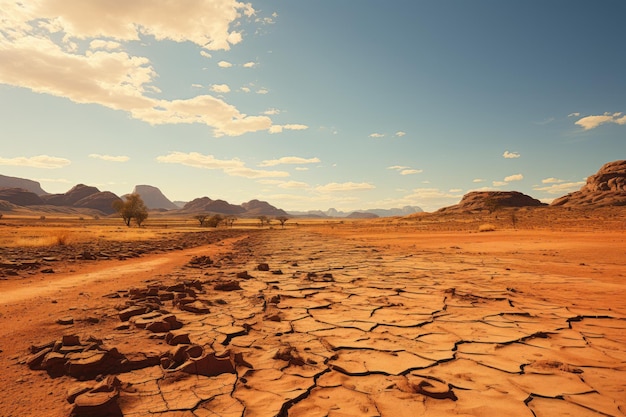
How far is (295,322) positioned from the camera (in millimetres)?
4301

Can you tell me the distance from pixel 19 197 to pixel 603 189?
245m

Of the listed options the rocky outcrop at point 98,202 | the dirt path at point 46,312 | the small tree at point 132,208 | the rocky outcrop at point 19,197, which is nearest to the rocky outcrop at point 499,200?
the small tree at point 132,208

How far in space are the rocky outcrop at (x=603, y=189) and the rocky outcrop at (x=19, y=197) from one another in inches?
8915

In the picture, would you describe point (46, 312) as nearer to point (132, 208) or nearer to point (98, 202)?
point (132, 208)

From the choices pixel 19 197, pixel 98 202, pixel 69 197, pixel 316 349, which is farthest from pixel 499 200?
A: pixel 69 197

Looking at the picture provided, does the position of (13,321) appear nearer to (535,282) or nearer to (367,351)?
(367,351)

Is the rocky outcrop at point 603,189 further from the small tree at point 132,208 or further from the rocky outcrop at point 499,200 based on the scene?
the small tree at point 132,208

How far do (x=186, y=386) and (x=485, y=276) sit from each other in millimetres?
7308

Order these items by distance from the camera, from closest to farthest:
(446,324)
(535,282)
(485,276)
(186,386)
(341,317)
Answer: (186,386)
(446,324)
(341,317)
(535,282)
(485,276)

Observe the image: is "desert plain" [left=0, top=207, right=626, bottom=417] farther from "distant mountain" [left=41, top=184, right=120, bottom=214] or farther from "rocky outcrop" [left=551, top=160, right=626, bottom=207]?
"distant mountain" [left=41, top=184, right=120, bottom=214]

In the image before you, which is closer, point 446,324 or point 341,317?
point 446,324

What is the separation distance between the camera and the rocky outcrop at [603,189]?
8325cm

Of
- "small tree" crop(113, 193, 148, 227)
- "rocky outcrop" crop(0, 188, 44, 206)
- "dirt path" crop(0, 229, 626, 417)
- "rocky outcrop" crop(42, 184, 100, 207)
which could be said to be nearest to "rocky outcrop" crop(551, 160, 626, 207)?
"dirt path" crop(0, 229, 626, 417)

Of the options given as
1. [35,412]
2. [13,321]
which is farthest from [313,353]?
[13,321]
